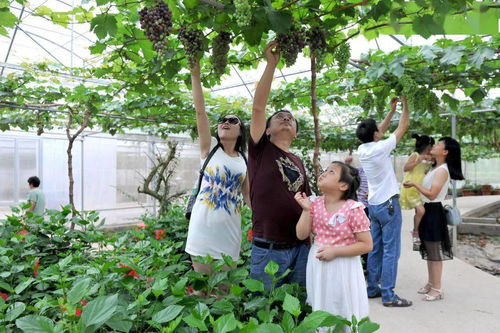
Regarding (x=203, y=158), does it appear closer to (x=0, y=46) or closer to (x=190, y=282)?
(x=190, y=282)

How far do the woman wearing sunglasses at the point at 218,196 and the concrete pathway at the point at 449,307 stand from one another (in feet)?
5.98

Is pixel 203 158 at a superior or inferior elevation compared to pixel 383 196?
superior

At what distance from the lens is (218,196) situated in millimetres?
2111

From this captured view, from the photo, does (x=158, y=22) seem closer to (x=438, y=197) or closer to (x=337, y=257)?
(x=337, y=257)

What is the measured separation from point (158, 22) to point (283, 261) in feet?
4.04

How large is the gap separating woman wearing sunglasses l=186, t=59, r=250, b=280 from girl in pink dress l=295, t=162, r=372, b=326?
0.48 meters

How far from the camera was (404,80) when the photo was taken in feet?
10.1

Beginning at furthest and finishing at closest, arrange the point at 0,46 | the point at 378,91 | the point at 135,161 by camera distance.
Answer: the point at 135,161 → the point at 0,46 → the point at 378,91

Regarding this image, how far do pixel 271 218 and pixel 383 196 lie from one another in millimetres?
1920

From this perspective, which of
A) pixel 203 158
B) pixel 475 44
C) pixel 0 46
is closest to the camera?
pixel 203 158

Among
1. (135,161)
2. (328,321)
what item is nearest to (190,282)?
(328,321)

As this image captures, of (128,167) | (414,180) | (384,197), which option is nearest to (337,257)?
(384,197)

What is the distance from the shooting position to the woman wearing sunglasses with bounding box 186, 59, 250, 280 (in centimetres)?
207

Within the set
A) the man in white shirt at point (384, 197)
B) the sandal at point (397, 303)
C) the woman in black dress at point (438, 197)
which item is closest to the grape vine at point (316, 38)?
the man in white shirt at point (384, 197)
